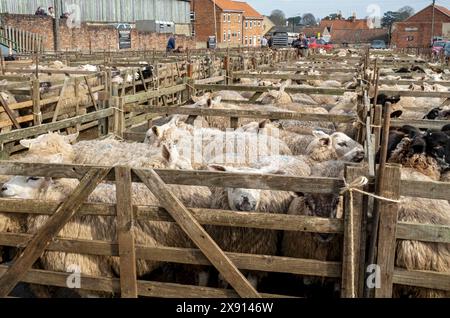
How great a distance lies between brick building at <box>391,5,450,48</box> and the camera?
71.6 metres

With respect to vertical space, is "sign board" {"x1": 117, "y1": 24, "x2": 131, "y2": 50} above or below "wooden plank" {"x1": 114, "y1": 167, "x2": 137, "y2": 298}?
above

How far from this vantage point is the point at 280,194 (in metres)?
4.36

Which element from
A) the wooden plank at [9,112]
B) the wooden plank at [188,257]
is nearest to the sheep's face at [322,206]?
the wooden plank at [188,257]

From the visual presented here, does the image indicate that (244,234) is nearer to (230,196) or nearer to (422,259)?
(230,196)

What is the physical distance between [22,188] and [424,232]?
3290 mm

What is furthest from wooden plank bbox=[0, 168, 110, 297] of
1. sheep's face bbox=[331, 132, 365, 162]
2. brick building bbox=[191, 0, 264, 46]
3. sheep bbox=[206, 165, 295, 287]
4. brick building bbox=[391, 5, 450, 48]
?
brick building bbox=[391, 5, 450, 48]

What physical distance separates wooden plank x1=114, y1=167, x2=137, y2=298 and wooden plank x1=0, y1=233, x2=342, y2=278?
8 centimetres

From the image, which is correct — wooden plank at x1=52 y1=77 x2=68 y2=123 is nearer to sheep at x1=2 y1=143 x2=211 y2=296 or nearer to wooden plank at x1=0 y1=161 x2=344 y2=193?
sheep at x1=2 y1=143 x2=211 y2=296

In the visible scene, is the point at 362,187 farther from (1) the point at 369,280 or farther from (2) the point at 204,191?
(2) the point at 204,191

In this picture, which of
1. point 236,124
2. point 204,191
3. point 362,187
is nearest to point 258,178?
point 362,187

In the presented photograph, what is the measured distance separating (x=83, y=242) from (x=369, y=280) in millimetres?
2138

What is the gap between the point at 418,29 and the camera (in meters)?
71.6

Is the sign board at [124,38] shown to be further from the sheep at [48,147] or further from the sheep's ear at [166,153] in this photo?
the sheep's ear at [166,153]

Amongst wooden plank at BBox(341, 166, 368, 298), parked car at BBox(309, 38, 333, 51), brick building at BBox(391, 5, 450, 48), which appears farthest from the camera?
brick building at BBox(391, 5, 450, 48)
